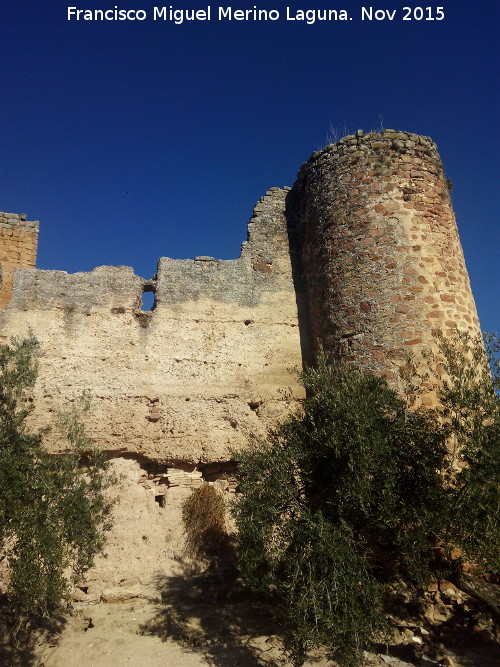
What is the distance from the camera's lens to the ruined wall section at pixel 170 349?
956 centimetres

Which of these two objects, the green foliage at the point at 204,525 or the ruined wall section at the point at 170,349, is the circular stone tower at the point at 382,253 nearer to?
the ruined wall section at the point at 170,349

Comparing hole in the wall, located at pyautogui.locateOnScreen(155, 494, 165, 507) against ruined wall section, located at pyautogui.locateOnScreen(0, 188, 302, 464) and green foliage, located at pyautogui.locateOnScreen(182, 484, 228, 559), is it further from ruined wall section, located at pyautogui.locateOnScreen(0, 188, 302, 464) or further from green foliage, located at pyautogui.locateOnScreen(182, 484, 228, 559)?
ruined wall section, located at pyautogui.locateOnScreen(0, 188, 302, 464)

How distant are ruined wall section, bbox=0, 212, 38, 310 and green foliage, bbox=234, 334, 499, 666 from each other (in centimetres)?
686

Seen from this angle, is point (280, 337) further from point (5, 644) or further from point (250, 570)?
point (5, 644)

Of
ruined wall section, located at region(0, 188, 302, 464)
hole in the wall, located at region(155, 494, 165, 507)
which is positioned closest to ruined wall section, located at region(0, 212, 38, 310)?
ruined wall section, located at region(0, 188, 302, 464)

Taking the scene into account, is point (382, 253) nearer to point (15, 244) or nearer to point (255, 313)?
point (255, 313)

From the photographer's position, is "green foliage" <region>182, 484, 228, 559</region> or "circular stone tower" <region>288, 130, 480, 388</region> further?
"circular stone tower" <region>288, 130, 480, 388</region>

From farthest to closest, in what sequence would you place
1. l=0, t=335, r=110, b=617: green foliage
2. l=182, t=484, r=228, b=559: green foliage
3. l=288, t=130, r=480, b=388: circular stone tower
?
l=288, t=130, r=480, b=388: circular stone tower
l=182, t=484, r=228, b=559: green foliage
l=0, t=335, r=110, b=617: green foliage

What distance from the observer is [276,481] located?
263 inches

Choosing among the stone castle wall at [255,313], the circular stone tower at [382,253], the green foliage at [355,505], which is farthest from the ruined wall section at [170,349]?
the green foliage at [355,505]

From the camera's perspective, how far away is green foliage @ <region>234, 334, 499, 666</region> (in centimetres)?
583

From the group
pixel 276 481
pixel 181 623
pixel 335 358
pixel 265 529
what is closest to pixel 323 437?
pixel 276 481

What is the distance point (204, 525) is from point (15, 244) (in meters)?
7.23

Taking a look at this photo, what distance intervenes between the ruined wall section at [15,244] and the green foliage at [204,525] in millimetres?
5827
